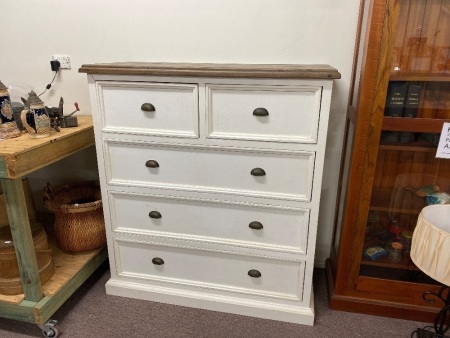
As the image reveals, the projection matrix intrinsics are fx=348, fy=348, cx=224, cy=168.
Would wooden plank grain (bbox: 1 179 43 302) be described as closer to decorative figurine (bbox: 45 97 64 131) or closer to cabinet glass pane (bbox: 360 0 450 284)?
decorative figurine (bbox: 45 97 64 131)

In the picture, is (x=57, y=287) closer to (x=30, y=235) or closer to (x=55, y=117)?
(x=30, y=235)

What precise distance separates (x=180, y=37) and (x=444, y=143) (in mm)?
1365

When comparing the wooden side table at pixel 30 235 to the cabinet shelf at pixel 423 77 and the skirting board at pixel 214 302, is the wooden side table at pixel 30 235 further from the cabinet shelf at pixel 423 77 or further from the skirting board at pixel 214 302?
the cabinet shelf at pixel 423 77

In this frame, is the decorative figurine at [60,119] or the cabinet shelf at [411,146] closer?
the cabinet shelf at [411,146]

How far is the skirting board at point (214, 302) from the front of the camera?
1.68 metres

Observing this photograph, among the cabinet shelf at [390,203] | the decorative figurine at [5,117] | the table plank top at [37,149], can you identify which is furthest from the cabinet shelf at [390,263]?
the decorative figurine at [5,117]

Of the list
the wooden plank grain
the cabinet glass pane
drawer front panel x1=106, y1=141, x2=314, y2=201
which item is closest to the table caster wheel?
A: the wooden plank grain

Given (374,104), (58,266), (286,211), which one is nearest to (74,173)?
(58,266)

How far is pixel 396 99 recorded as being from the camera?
1459mm

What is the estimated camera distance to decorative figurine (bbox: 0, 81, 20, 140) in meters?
1.50

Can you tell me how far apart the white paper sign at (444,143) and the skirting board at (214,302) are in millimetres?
907

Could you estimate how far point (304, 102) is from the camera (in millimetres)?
1378

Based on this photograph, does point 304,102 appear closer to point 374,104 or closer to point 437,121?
point 374,104

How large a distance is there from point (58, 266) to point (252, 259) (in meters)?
1.02
